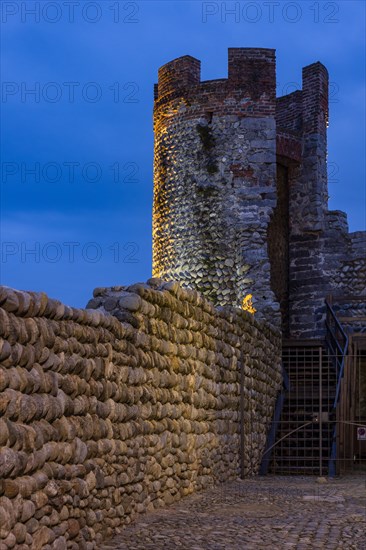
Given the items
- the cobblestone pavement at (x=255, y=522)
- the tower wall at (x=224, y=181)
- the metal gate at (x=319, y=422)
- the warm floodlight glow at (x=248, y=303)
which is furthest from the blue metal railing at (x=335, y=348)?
Answer: the cobblestone pavement at (x=255, y=522)

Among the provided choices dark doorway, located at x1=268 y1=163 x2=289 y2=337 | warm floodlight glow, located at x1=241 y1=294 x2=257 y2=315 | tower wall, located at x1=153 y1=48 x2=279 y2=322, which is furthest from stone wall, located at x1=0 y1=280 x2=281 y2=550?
dark doorway, located at x1=268 y1=163 x2=289 y2=337

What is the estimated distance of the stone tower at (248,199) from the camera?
1564 cm

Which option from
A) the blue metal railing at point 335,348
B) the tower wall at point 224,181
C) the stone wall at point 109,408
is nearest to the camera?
the stone wall at point 109,408

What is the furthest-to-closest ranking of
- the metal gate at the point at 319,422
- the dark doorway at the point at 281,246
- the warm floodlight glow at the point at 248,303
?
Result: the dark doorway at the point at 281,246 → the warm floodlight glow at the point at 248,303 → the metal gate at the point at 319,422

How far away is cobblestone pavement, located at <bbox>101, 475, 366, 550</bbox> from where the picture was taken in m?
5.66

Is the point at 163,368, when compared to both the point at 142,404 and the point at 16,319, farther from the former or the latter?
the point at 16,319

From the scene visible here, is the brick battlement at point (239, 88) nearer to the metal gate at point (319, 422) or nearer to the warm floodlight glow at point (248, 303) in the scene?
the warm floodlight glow at point (248, 303)

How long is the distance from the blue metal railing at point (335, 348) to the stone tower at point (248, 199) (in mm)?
965

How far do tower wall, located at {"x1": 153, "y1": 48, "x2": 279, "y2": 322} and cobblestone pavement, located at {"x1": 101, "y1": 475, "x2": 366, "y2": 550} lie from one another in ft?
22.1

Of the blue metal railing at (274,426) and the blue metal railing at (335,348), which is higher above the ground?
the blue metal railing at (335,348)

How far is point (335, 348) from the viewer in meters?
14.3

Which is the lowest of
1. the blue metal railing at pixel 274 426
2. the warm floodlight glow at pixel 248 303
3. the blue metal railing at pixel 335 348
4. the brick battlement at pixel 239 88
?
the blue metal railing at pixel 274 426

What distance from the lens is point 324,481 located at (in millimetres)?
10195

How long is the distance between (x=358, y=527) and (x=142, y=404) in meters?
1.96
